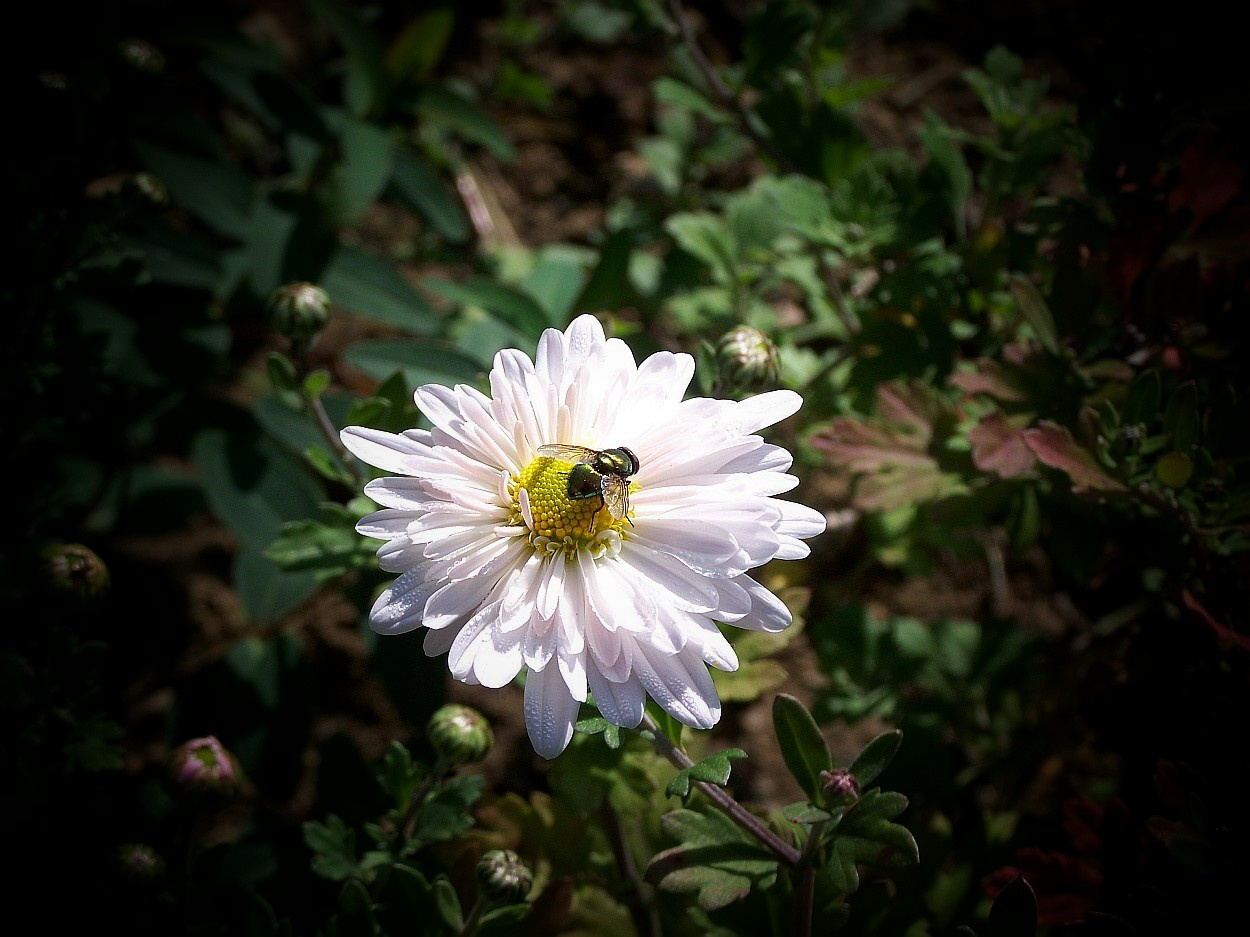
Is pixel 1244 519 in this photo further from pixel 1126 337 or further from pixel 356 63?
pixel 356 63

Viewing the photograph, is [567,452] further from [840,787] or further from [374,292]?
[374,292]

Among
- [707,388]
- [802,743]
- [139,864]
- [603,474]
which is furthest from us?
[139,864]

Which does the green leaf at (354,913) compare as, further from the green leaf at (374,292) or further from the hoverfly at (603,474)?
the green leaf at (374,292)

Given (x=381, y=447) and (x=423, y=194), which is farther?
(x=423, y=194)

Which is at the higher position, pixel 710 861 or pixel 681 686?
pixel 681 686

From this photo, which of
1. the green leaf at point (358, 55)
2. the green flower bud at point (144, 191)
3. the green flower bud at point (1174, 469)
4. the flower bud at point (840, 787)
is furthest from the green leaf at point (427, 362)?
the green flower bud at point (1174, 469)

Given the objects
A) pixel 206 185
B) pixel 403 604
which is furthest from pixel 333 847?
pixel 206 185
